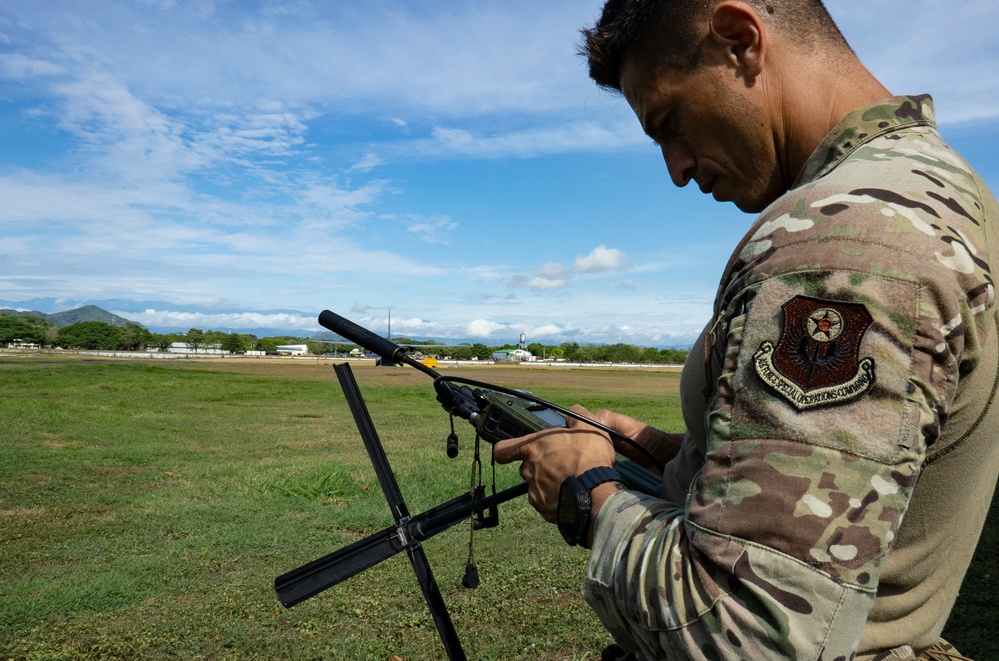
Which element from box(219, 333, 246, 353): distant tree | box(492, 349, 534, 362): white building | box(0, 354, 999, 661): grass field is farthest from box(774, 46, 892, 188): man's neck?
box(219, 333, 246, 353): distant tree

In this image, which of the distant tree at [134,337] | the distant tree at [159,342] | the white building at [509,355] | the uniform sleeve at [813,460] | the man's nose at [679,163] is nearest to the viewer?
the uniform sleeve at [813,460]

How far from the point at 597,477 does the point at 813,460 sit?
20.7 inches

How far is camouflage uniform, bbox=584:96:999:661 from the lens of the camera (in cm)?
101

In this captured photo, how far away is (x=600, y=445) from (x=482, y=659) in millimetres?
3991

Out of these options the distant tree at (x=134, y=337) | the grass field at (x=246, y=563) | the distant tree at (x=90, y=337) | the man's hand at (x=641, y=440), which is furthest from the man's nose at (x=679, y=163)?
the distant tree at (x=134, y=337)

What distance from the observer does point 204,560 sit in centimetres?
725

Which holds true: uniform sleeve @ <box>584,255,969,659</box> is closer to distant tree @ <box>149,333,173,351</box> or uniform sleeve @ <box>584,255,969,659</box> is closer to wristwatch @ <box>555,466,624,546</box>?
wristwatch @ <box>555,466,624,546</box>

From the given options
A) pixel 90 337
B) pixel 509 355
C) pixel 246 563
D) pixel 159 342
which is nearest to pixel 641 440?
pixel 246 563

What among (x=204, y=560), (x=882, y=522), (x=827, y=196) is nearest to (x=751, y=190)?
(x=827, y=196)

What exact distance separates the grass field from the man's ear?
451 centimetres

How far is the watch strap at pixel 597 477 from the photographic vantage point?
1442 mm

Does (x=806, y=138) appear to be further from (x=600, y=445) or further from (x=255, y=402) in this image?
(x=255, y=402)

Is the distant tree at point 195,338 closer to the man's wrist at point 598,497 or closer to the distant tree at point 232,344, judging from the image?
the distant tree at point 232,344

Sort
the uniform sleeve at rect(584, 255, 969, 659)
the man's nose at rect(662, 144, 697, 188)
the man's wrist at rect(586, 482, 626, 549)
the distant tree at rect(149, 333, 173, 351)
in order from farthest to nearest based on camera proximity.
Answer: the distant tree at rect(149, 333, 173, 351), the man's nose at rect(662, 144, 697, 188), the man's wrist at rect(586, 482, 626, 549), the uniform sleeve at rect(584, 255, 969, 659)
